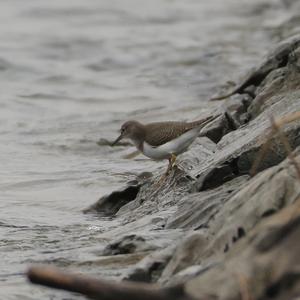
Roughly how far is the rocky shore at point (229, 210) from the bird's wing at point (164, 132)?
0.28 metres

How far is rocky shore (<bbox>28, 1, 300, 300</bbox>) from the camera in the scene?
4316 millimetres

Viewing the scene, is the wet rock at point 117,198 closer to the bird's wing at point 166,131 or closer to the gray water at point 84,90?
the gray water at point 84,90

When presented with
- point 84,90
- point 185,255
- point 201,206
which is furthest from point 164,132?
point 84,90

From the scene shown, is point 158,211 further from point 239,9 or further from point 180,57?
point 239,9

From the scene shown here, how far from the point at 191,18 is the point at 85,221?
49.7ft

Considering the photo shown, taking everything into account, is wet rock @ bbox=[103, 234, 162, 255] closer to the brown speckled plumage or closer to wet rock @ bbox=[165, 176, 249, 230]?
wet rock @ bbox=[165, 176, 249, 230]

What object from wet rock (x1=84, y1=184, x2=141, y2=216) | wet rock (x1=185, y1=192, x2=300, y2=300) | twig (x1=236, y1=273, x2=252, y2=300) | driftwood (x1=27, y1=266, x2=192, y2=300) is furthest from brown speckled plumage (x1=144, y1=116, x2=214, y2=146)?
driftwood (x1=27, y1=266, x2=192, y2=300)

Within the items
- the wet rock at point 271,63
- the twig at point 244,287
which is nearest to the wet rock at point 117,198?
the wet rock at point 271,63

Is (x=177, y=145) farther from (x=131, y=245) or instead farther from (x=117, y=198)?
(x=131, y=245)

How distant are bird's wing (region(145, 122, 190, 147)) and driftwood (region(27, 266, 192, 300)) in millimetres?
4522

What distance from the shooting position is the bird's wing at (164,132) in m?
8.59

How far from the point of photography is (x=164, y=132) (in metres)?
8.68

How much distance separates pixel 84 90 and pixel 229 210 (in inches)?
419

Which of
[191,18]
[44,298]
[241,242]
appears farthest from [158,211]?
[191,18]
